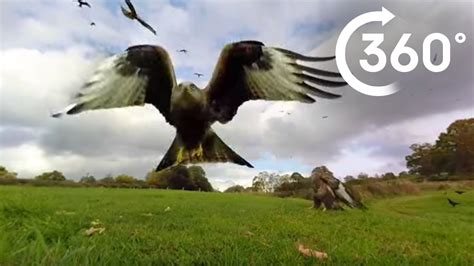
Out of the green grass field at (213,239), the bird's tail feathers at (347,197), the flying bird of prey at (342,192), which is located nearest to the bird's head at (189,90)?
the green grass field at (213,239)

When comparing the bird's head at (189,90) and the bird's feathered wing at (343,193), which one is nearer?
the bird's head at (189,90)

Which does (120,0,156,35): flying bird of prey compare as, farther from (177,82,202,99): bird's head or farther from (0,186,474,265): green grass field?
(0,186,474,265): green grass field

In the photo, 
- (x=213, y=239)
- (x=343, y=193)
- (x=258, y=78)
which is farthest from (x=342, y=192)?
(x=258, y=78)

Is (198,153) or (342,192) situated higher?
(342,192)

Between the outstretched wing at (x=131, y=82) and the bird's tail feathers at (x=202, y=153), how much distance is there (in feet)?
0.33

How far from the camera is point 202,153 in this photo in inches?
61.1

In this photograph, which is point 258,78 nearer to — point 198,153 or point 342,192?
point 198,153

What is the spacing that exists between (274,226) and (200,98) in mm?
4849

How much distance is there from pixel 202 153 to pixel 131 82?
35cm

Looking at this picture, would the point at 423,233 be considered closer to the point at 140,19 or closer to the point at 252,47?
the point at 252,47

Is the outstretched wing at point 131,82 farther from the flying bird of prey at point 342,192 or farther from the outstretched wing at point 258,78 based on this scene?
the flying bird of prey at point 342,192

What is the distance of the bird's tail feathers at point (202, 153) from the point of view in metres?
1.50

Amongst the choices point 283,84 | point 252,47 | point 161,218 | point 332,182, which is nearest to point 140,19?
point 283,84

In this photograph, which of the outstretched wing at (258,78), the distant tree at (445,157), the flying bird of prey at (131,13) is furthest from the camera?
the distant tree at (445,157)
